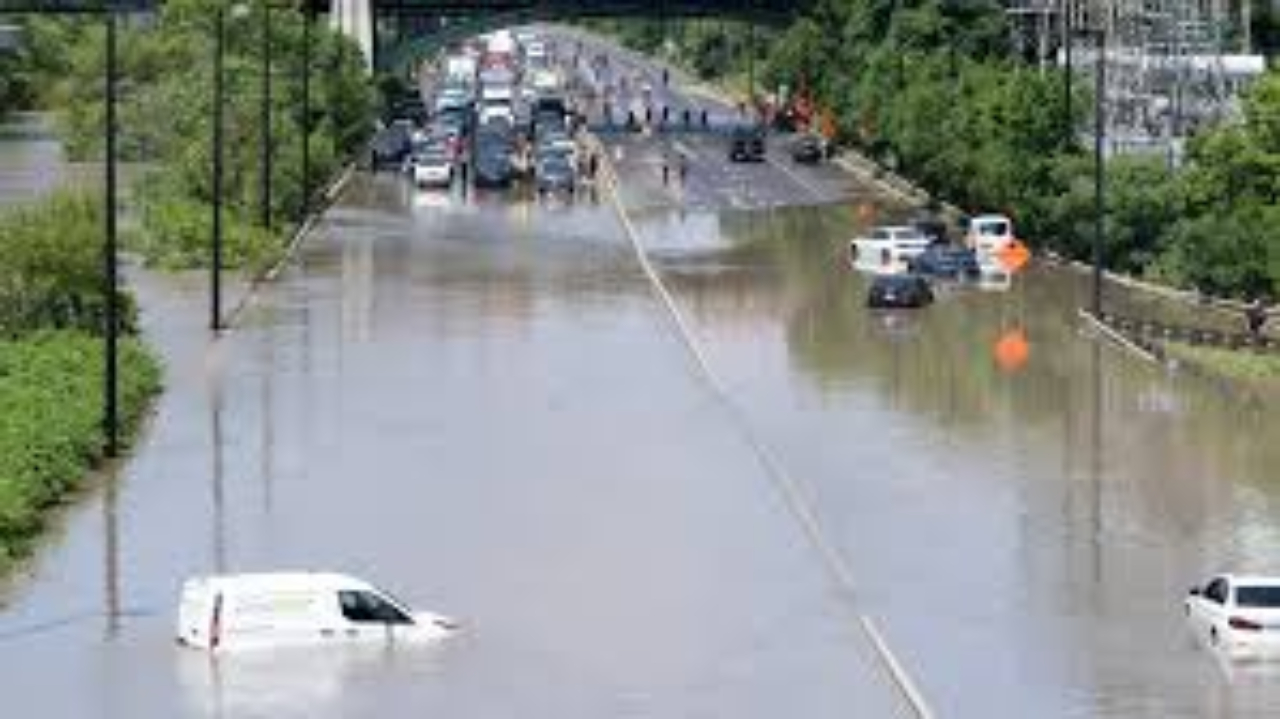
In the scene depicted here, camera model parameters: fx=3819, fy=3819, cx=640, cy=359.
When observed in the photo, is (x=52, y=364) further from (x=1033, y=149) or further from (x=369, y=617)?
(x=1033, y=149)

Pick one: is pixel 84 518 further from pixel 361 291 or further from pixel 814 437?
pixel 361 291

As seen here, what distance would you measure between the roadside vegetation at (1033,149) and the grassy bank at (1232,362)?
231 inches

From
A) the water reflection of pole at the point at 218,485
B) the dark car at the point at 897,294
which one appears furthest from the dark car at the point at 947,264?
the water reflection of pole at the point at 218,485

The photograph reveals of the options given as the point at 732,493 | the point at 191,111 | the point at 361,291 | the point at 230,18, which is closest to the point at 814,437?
the point at 732,493

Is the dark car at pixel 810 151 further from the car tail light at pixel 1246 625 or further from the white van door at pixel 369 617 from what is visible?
the white van door at pixel 369 617

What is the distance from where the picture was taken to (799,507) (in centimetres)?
4672

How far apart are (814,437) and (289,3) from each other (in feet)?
218

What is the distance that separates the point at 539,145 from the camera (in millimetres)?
119125

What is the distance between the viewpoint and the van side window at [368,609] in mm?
36750

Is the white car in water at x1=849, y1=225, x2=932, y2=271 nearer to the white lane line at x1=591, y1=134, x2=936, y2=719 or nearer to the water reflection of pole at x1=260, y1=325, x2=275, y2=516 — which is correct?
the white lane line at x1=591, y1=134, x2=936, y2=719

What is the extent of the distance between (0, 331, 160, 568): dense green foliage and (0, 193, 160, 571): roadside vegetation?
26 millimetres

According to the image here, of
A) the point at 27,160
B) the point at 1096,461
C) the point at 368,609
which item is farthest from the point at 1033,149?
the point at 368,609

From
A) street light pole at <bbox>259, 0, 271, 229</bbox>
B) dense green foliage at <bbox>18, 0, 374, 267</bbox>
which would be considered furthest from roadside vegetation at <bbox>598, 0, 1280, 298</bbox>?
street light pole at <bbox>259, 0, 271, 229</bbox>

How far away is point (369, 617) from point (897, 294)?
121 ft
